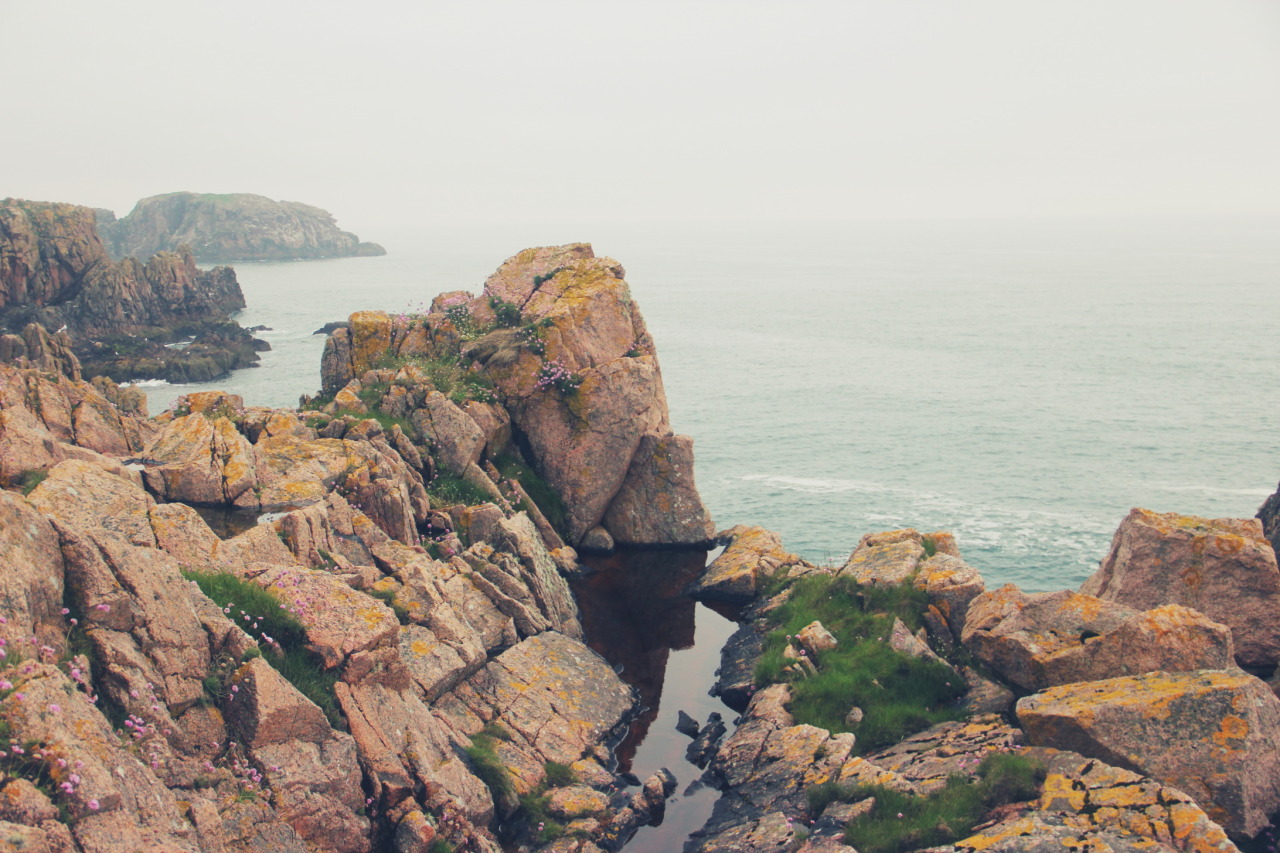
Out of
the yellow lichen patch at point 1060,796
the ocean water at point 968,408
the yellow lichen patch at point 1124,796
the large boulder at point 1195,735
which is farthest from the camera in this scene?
the ocean water at point 968,408

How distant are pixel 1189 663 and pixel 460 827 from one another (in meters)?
16.2

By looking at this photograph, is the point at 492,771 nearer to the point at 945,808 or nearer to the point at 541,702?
the point at 541,702

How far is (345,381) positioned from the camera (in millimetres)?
37969

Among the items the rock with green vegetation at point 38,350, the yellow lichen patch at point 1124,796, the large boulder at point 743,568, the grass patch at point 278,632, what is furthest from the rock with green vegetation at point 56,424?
the rock with green vegetation at point 38,350

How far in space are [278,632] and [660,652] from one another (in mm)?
15287

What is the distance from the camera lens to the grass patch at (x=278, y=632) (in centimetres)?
1653

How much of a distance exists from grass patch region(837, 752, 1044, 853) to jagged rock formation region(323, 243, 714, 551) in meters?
21.3

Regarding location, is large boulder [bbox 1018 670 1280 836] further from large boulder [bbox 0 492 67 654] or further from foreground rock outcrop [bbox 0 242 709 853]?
large boulder [bbox 0 492 67 654]

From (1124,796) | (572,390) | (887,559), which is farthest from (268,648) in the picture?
(572,390)

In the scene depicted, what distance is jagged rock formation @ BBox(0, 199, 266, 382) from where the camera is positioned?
83562mm

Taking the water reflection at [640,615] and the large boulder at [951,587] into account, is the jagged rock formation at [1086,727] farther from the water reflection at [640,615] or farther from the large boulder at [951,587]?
the water reflection at [640,615]

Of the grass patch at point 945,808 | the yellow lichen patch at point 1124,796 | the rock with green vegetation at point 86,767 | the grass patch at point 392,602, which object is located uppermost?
the rock with green vegetation at point 86,767

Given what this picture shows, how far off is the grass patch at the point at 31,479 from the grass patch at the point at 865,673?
20.0m

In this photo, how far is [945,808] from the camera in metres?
16.8
